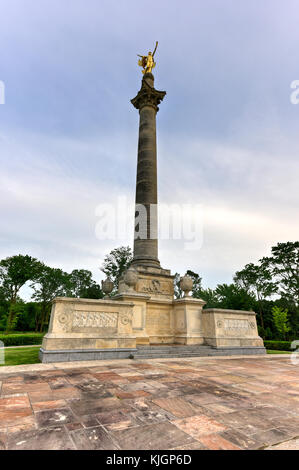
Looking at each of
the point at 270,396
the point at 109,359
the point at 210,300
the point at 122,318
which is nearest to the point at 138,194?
the point at 122,318

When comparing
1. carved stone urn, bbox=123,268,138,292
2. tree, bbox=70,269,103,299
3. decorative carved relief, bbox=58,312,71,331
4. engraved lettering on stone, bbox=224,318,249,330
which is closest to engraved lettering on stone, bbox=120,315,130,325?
carved stone urn, bbox=123,268,138,292

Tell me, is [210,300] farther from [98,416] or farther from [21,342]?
[98,416]

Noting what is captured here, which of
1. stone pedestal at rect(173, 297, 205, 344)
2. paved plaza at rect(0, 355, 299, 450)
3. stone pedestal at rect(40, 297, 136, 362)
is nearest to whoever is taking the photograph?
paved plaza at rect(0, 355, 299, 450)

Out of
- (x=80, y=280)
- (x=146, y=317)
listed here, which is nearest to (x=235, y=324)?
(x=146, y=317)

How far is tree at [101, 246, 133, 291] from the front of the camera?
43438 mm

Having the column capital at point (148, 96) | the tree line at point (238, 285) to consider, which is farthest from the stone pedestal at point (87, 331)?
the tree line at point (238, 285)

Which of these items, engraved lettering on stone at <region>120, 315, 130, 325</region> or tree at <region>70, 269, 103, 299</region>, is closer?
engraved lettering on stone at <region>120, 315, 130, 325</region>

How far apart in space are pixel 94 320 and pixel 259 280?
38.9 meters

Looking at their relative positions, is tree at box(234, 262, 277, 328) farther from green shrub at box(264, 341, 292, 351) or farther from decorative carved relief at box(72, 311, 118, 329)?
decorative carved relief at box(72, 311, 118, 329)

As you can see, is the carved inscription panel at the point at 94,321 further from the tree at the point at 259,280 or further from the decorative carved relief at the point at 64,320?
the tree at the point at 259,280

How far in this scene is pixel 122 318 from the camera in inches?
434

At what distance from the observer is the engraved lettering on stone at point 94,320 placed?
1014 centimetres

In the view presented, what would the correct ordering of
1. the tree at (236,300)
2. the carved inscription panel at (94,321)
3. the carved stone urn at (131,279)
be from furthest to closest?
the tree at (236,300), the carved stone urn at (131,279), the carved inscription panel at (94,321)

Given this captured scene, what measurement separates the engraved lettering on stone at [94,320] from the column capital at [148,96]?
1648cm
